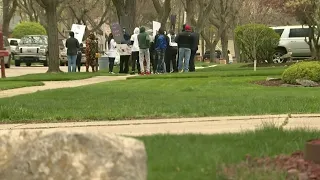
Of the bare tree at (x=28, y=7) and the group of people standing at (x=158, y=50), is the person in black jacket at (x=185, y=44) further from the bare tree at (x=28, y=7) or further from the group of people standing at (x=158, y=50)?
the bare tree at (x=28, y=7)

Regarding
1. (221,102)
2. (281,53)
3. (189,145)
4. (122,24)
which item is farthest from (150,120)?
(281,53)

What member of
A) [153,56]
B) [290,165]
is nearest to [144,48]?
[153,56]

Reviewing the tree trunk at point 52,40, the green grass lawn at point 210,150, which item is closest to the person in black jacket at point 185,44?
the tree trunk at point 52,40

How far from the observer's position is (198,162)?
5637 millimetres

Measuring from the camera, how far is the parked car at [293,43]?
3256 centimetres

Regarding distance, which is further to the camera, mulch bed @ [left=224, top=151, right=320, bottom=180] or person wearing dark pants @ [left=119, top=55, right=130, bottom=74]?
person wearing dark pants @ [left=119, top=55, right=130, bottom=74]

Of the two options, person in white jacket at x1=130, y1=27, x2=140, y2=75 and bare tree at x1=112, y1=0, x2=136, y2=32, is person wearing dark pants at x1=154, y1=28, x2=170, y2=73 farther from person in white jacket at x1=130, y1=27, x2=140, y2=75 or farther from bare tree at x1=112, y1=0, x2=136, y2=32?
bare tree at x1=112, y1=0, x2=136, y2=32

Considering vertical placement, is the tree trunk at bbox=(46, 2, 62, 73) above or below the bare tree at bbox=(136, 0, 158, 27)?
below

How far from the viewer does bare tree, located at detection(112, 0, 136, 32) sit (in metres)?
29.9

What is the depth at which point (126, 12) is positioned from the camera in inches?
1187

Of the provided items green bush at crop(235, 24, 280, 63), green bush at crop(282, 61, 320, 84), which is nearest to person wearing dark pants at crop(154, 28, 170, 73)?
green bush at crop(235, 24, 280, 63)

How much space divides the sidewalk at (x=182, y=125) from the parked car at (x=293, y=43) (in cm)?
2300

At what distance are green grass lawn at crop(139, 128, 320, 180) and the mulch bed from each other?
0.40 feet

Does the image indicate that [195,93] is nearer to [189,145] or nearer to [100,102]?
[100,102]
